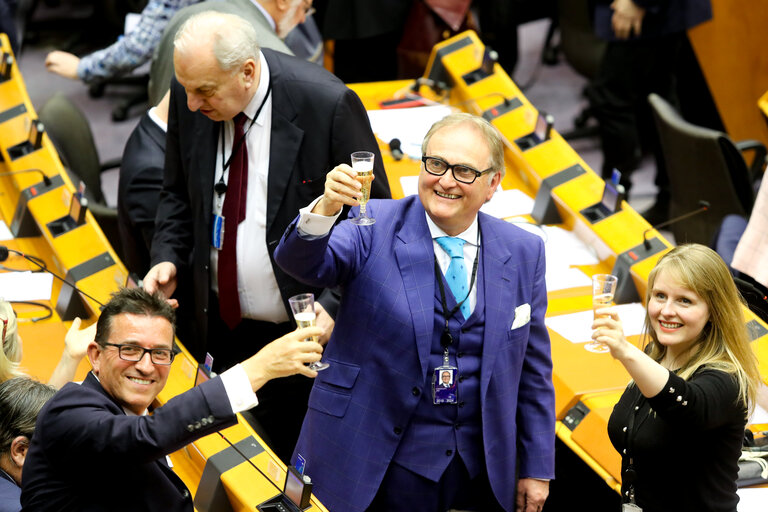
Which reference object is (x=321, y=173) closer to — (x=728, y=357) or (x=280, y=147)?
(x=280, y=147)

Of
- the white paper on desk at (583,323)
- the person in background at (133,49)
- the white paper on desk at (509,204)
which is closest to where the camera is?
the white paper on desk at (583,323)

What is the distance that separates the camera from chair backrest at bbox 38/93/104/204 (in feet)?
16.7

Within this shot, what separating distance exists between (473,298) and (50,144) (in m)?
2.66

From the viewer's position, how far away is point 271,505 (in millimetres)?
2857

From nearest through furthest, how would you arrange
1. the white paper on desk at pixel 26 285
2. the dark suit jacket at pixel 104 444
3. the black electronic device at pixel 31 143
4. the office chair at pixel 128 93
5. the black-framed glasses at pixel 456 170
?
the dark suit jacket at pixel 104 444
the black-framed glasses at pixel 456 170
the white paper on desk at pixel 26 285
the black electronic device at pixel 31 143
the office chair at pixel 128 93

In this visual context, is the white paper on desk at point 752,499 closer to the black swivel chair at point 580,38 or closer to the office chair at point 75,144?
the office chair at point 75,144

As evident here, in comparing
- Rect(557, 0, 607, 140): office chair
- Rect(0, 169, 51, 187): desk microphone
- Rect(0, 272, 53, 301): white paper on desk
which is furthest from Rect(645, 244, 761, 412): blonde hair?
Rect(557, 0, 607, 140): office chair

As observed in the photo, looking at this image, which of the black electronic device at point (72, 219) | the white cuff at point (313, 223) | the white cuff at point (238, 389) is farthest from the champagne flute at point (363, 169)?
the black electronic device at point (72, 219)

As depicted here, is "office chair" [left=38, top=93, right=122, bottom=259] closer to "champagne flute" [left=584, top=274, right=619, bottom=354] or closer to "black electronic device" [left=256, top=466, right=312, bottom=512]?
"black electronic device" [left=256, top=466, right=312, bottom=512]

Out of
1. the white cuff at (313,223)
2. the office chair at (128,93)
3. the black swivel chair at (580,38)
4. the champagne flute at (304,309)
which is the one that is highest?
the white cuff at (313,223)

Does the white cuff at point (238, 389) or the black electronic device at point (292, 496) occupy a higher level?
the white cuff at point (238, 389)

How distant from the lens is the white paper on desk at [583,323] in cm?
378

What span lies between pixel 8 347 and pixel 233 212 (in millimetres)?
786

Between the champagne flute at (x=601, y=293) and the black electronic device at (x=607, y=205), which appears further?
the black electronic device at (x=607, y=205)
